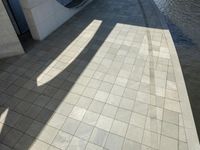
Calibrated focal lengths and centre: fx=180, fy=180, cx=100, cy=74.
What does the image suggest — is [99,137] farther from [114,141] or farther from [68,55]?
[68,55]

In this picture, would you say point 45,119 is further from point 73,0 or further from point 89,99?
point 73,0

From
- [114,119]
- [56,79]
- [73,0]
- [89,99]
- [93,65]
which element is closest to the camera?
[114,119]

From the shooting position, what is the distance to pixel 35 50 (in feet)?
23.4

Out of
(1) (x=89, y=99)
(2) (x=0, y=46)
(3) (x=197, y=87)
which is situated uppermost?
(2) (x=0, y=46)

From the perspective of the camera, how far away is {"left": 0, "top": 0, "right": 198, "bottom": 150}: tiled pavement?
420 cm

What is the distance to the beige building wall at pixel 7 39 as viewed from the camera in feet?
19.9

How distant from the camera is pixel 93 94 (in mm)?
5219

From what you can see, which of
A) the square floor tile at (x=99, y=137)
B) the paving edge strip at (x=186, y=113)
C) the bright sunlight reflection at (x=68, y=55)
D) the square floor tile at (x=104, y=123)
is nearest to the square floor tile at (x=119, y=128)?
the square floor tile at (x=104, y=123)

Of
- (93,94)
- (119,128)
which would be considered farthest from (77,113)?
(119,128)

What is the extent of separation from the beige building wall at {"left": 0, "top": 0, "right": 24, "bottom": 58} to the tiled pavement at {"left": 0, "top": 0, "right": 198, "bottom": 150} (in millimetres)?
312

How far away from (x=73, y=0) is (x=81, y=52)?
491 cm

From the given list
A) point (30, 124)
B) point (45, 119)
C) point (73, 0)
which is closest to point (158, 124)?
point (45, 119)

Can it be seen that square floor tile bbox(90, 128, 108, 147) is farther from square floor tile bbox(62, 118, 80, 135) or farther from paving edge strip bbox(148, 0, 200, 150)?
paving edge strip bbox(148, 0, 200, 150)

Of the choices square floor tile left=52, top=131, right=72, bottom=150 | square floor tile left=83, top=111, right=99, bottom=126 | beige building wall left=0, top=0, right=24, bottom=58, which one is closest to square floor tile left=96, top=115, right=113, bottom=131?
square floor tile left=83, top=111, right=99, bottom=126
